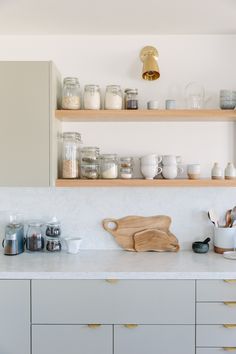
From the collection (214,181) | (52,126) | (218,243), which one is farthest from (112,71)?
(218,243)

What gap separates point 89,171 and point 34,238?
63 cm

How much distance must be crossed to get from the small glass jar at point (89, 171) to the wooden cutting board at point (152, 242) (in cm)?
55

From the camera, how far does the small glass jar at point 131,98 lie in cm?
256

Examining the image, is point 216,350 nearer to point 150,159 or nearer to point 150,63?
point 150,159

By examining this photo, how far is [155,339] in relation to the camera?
2.20 metres

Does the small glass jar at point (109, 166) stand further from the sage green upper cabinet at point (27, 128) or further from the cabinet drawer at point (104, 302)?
the cabinet drawer at point (104, 302)

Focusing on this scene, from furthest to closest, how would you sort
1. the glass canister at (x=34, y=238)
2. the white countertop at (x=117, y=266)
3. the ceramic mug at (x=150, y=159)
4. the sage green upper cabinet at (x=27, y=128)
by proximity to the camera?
the glass canister at (x=34, y=238)
the ceramic mug at (x=150, y=159)
the sage green upper cabinet at (x=27, y=128)
the white countertop at (x=117, y=266)

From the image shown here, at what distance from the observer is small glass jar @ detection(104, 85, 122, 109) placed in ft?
8.35

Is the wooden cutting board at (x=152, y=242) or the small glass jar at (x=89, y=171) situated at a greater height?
the small glass jar at (x=89, y=171)

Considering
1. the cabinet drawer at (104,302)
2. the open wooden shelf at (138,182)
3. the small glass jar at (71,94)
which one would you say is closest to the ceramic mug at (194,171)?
the open wooden shelf at (138,182)

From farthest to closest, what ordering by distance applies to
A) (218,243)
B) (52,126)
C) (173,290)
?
(218,243), (52,126), (173,290)

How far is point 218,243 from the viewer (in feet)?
8.67

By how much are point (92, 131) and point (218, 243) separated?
121 centimetres

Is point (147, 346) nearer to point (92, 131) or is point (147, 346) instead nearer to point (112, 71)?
point (92, 131)
